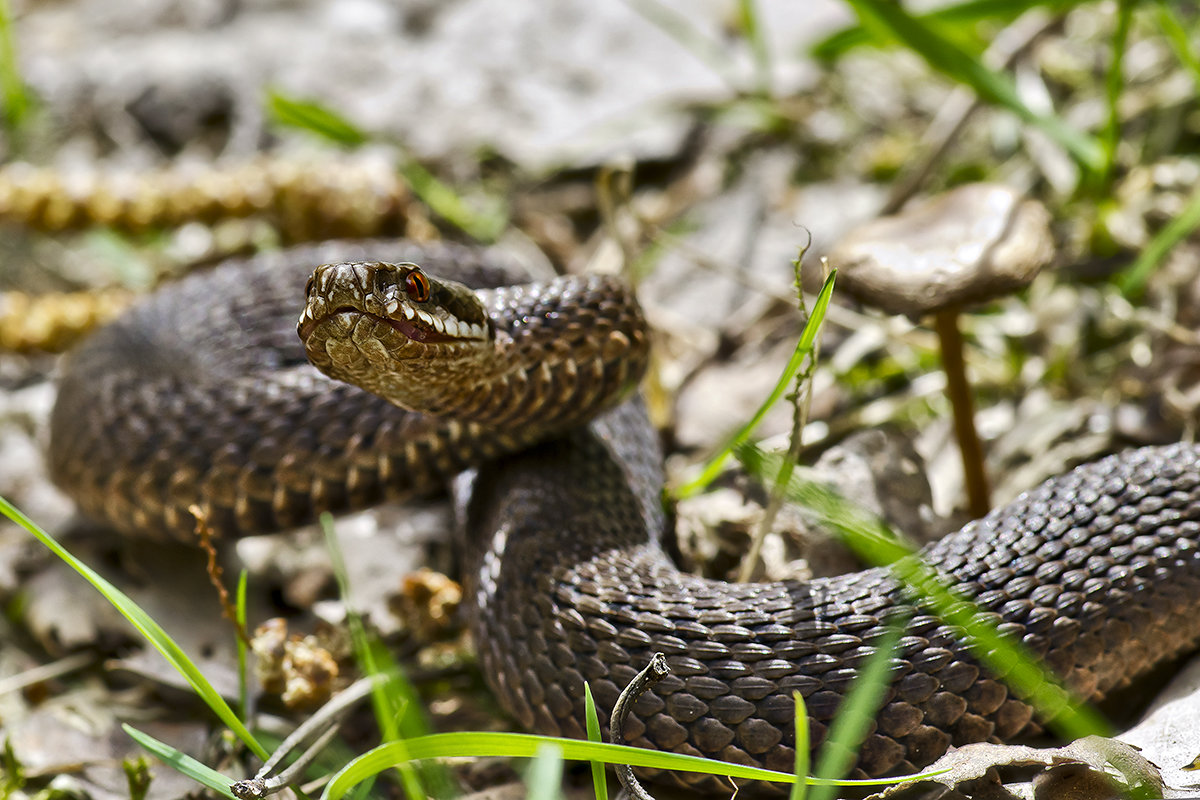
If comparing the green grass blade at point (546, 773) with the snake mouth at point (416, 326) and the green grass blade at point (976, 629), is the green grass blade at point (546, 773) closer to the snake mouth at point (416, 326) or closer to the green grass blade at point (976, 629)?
the green grass blade at point (976, 629)

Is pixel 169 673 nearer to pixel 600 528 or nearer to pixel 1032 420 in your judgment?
pixel 600 528

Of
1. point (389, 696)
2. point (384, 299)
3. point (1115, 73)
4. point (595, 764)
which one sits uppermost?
point (1115, 73)

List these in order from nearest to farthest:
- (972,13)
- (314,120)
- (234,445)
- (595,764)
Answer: (595,764)
(234,445)
(972,13)
(314,120)

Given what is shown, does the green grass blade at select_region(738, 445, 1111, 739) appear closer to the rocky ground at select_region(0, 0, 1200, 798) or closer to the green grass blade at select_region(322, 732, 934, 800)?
the rocky ground at select_region(0, 0, 1200, 798)

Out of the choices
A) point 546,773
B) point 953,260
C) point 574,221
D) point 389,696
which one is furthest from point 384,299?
point 574,221

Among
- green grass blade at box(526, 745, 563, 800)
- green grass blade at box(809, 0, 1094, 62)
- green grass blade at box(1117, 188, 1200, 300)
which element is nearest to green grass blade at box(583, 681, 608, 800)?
green grass blade at box(526, 745, 563, 800)

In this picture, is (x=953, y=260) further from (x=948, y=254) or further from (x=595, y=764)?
(x=595, y=764)

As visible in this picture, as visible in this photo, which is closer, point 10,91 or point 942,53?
point 942,53
